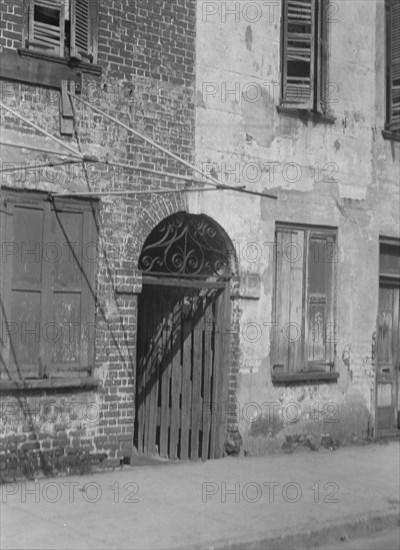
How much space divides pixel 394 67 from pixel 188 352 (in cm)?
555

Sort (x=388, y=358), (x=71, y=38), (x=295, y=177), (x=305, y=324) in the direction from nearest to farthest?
(x=71, y=38), (x=295, y=177), (x=305, y=324), (x=388, y=358)

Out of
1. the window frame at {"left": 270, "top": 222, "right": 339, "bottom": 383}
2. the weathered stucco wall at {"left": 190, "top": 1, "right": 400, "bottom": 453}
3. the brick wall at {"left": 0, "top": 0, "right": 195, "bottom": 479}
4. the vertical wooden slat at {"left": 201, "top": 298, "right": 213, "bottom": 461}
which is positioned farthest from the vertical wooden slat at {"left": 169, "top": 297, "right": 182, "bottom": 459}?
the window frame at {"left": 270, "top": 222, "right": 339, "bottom": 383}

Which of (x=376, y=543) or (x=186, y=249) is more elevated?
(x=186, y=249)

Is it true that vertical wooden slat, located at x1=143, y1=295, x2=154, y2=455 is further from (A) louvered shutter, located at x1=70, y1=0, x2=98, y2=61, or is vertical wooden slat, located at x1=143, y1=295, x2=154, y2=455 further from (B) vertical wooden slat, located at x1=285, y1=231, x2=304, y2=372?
(A) louvered shutter, located at x1=70, y1=0, x2=98, y2=61

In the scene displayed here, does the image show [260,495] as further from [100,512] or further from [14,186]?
[14,186]

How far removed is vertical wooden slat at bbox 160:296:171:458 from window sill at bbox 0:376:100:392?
161cm

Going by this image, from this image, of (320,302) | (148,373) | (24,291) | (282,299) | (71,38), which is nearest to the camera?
(24,291)

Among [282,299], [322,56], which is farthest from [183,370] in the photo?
[322,56]

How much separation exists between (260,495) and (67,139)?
437cm

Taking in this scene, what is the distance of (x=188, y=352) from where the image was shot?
1194cm

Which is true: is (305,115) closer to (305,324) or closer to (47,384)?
(305,324)

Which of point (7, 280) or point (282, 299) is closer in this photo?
point (7, 280)

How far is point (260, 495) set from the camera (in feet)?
32.2

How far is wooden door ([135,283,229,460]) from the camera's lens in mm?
11906
